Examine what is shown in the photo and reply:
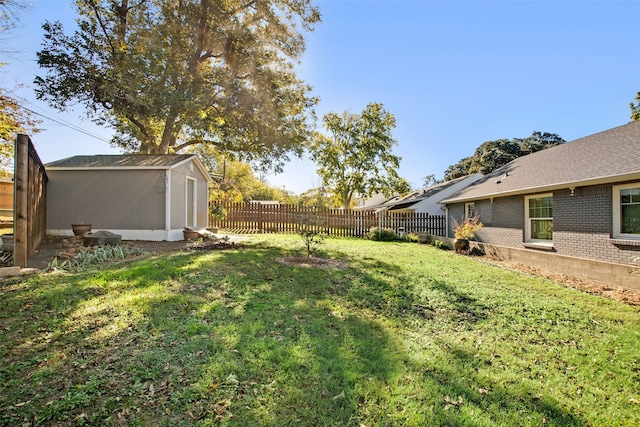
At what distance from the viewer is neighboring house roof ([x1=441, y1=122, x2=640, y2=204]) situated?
7.15 m

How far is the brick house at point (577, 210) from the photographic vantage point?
22.3 feet

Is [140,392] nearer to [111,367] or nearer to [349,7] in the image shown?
[111,367]

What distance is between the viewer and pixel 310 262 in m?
7.42

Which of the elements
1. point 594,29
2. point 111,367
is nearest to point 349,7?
point 594,29

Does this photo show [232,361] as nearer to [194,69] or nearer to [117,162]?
[117,162]

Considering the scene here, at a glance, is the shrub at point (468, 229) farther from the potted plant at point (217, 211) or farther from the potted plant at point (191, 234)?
the potted plant at point (217, 211)

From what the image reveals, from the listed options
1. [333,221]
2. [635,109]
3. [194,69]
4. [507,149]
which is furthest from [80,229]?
[507,149]

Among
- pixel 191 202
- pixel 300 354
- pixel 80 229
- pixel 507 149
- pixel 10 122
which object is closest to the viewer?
pixel 300 354

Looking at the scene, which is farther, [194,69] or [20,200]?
[194,69]

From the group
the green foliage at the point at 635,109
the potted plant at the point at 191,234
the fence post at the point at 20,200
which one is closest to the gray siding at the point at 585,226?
the potted plant at the point at 191,234

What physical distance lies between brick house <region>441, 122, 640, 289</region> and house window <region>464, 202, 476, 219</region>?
3.54 ft

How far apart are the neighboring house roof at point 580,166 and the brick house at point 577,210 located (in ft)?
0.07

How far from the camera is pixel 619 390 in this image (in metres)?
2.86

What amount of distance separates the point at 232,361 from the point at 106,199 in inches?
427
